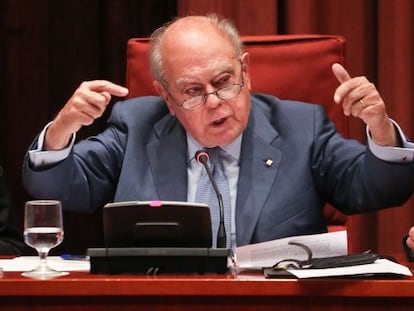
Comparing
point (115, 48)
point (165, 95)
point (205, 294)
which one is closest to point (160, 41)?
point (165, 95)

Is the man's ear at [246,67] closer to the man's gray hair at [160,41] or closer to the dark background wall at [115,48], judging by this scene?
the man's gray hair at [160,41]

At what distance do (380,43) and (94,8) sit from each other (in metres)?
0.97

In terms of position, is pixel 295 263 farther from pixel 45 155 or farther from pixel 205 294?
pixel 45 155

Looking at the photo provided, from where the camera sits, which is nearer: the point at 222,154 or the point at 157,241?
the point at 157,241

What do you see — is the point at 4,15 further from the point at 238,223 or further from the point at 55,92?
the point at 238,223

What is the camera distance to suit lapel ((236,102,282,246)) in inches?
82.7

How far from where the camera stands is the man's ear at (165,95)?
225 centimetres

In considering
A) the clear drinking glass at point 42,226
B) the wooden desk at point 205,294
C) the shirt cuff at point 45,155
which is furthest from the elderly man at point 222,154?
the wooden desk at point 205,294

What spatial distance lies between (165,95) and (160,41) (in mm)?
148

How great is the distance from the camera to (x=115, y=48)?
281 cm

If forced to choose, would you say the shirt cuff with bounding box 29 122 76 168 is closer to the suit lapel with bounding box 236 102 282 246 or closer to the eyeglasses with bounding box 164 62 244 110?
the eyeglasses with bounding box 164 62 244 110

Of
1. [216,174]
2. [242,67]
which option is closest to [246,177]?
[216,174]

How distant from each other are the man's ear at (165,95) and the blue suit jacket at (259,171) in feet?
0.17

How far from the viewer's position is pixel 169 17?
2.85 metres
